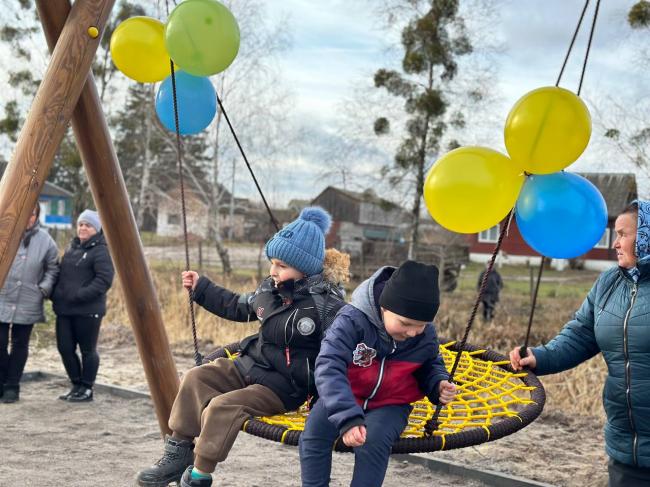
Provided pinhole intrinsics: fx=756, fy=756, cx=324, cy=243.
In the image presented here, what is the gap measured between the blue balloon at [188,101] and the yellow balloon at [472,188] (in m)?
1.62

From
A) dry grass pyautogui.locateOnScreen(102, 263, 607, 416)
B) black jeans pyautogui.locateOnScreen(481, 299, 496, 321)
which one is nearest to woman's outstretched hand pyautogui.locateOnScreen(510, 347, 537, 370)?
dry grass pyautogui.locateOnScreen(102, 263, 607, 416)

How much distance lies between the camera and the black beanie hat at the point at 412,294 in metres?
2.47

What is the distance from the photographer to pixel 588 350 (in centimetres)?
275

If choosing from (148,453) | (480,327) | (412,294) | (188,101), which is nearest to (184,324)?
(480,327)

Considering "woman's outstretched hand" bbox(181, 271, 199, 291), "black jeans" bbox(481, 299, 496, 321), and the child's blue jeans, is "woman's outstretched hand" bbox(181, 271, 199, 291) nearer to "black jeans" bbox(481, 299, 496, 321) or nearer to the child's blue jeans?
the child's blue jeans

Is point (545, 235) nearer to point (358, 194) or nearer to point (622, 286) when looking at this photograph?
point (622, 286)

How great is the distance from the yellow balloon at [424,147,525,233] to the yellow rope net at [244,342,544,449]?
70 centimetres

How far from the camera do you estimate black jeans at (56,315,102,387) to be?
5.35 metres

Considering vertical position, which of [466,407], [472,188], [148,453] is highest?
[472,188]

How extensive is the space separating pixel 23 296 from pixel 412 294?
12.1 feet

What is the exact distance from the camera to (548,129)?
263 cm

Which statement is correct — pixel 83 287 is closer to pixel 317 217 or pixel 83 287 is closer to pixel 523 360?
pixel 317 217

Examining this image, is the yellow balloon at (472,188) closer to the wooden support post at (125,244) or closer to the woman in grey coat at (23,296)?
the wooden support post at (125,244)

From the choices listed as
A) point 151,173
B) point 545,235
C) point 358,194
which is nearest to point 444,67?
point 358,194
